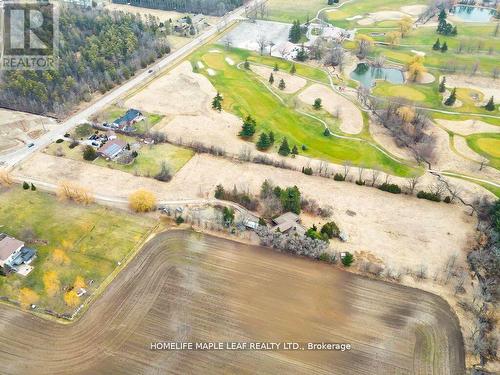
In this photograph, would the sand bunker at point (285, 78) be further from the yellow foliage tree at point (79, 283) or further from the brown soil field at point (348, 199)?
the yellow foliage tree at point (79, 283)

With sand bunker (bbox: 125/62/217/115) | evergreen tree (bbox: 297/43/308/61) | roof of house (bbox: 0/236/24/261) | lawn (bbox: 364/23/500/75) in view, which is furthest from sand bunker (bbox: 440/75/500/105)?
roof of house (bbox: 0/236/24/261)

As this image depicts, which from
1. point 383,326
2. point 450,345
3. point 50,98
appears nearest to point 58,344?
point 383,326

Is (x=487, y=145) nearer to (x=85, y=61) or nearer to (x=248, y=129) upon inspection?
(x=248, y=129)

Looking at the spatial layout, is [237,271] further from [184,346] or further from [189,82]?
[189,82]

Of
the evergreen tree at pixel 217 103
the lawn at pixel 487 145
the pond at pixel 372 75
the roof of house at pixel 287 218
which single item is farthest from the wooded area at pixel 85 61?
the lawn at pixel 487 145

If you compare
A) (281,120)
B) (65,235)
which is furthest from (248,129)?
(65,235)
